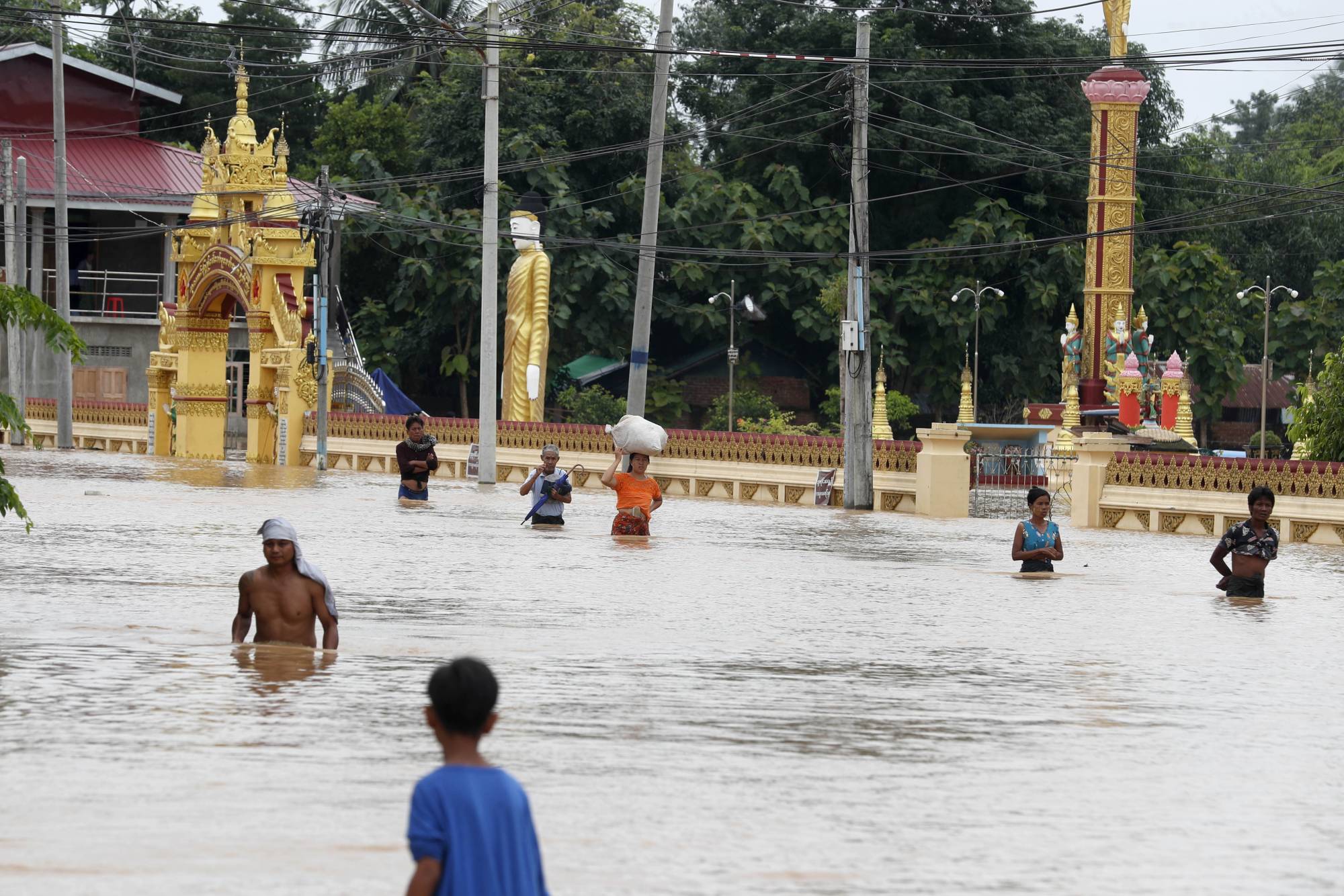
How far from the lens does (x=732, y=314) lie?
5447 cm

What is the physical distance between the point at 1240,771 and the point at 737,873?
3.39 metres

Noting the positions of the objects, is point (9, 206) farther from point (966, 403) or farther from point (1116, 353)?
point (1116, 353)

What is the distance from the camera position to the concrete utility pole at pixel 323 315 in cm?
4341

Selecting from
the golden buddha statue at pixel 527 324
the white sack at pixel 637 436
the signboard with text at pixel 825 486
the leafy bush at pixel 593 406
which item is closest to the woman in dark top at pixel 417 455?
the white sack at pixel 637 436

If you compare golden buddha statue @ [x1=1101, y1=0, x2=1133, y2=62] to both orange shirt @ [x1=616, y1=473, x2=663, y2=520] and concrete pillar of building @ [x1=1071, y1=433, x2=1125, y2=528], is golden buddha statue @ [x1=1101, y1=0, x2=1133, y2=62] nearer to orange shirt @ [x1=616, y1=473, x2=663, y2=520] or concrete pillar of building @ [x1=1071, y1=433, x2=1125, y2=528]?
concrete pillar of building @ [x1=1071, y1=433, x2=1125, y2=528]

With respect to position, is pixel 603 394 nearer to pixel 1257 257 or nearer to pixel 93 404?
pixel 93 404

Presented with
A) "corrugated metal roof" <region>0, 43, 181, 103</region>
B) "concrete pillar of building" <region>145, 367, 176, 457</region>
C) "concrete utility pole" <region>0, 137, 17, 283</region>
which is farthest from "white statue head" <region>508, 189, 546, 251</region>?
"corrugated metal roof" <region>0, 43, 181, 103</region>

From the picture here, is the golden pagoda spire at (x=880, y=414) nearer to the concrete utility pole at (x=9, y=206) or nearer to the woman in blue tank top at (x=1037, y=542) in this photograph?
the concrete utility pole at (x=9, y=206)

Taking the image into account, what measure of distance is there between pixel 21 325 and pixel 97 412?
146 ft

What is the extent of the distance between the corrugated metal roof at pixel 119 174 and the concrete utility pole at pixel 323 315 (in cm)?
1238

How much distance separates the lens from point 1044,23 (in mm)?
64062

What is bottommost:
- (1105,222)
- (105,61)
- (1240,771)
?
(1240,771)

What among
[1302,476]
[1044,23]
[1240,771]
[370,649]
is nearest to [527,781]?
[1240,771]

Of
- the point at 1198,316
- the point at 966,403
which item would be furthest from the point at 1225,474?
the point at 1198,316
